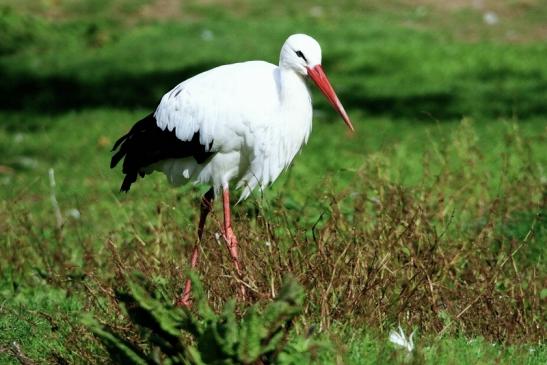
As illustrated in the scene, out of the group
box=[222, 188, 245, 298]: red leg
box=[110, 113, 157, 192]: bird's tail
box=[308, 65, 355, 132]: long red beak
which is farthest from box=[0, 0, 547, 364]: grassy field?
box=[308, 65, 355, 132]: long red beak

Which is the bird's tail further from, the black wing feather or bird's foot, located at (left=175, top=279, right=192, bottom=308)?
bird's foot, located at (left=175, top=279, right=192, bottom=308)

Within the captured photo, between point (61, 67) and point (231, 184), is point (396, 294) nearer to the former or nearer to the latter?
point (231, 184)

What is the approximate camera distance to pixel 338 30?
13688 millimetres

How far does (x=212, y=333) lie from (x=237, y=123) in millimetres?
1826

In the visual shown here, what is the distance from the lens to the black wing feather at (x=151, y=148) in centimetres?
525

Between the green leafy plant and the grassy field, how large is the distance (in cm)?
14

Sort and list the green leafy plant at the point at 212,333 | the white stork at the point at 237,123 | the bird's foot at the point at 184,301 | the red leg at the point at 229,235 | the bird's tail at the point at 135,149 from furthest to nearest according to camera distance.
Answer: the bird's tail at the point at 135,149 < the white stork at the point at 237,123 < the red leg at the point at 229,235 < the bird's foot at the point at 184,301 < the green leafy plant at the point at 212,333

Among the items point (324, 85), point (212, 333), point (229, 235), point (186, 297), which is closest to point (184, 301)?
point (186, 297)

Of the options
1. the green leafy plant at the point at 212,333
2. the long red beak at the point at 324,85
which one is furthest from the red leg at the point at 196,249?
the long red beak at the point at 324,85

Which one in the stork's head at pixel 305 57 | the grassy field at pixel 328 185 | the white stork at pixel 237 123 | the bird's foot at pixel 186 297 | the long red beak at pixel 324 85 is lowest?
the grassy field at pixel 328 185

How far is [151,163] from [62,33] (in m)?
9.05

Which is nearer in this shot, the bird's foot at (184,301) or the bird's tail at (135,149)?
the bird's foot at (184,301)

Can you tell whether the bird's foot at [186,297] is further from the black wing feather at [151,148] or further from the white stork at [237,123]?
the black wing feather at [151,148]

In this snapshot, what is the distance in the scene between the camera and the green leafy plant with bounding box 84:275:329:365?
330cm
